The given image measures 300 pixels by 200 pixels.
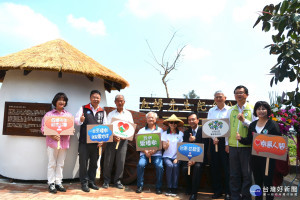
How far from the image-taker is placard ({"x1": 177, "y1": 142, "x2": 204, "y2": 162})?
4.27m

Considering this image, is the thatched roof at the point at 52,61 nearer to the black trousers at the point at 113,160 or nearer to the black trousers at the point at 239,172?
the black trousers at the point at 113,160

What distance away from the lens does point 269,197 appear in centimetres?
338

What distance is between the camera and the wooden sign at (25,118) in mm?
4918

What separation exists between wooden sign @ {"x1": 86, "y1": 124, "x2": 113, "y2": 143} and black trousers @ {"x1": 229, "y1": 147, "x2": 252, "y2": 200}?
2.24 meters

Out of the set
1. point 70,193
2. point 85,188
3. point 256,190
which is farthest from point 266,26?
point 70,193

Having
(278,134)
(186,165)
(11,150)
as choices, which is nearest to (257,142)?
(278,134)

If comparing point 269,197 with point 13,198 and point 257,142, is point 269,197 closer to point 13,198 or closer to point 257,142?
point 257,142

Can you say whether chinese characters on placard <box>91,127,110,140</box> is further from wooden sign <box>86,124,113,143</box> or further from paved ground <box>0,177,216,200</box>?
paved ground <box>0,177,216,200</box>

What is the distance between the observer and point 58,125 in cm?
433

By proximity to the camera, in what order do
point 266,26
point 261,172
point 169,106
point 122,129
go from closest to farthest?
point 261,172, point 266,26, point 122,129, point 169,106

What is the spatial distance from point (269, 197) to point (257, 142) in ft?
2.66

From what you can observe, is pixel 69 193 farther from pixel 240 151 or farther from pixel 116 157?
pixel 240 151

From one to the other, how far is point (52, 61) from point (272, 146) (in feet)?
14.1

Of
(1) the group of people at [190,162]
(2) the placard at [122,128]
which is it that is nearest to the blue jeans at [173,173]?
(1) the group of people at [190,162]
